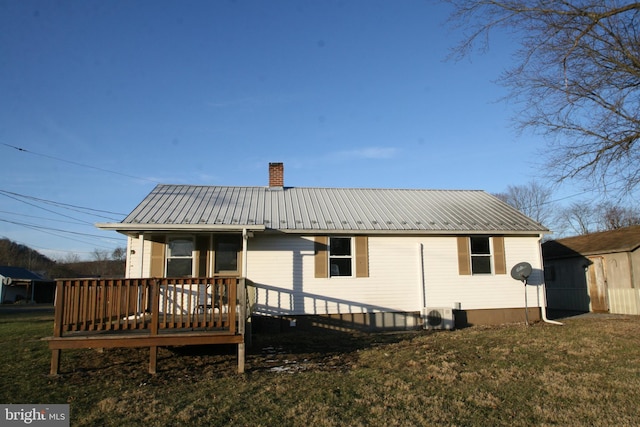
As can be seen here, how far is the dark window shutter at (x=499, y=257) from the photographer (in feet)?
44.8

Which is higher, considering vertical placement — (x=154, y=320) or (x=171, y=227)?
(x=171, y=227)

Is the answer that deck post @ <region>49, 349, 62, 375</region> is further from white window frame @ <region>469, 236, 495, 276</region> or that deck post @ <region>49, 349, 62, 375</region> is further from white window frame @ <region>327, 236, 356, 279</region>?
white window frame @ <region>469, 236, 495, 276</region>

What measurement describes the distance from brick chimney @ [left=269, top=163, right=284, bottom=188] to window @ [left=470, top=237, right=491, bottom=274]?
669 centimetres

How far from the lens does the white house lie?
39.6 feet

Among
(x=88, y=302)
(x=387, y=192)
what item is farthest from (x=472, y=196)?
(x=88, y=302)

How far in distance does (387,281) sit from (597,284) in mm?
9437

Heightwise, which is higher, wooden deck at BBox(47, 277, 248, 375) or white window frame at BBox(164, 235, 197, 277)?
white window frame at BBox(164, 235, 197, 277)

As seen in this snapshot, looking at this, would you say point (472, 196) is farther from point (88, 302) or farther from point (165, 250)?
point (88, 302)

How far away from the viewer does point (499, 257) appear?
13.7m

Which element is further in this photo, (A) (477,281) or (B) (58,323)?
(A) (477,281)

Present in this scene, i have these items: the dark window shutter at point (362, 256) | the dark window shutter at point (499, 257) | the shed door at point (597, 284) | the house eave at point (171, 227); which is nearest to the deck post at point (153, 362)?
the house eave at point (171, 227)

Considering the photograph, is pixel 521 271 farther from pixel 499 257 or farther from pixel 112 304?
pixel 112 304

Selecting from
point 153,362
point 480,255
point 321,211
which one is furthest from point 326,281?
point 153,362

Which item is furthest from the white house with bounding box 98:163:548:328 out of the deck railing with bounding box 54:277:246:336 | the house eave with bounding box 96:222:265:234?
the deck railing with bounding box 54:277:246:336
